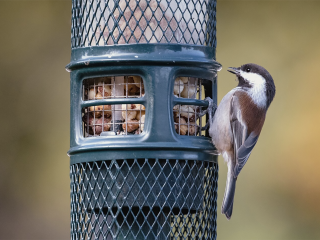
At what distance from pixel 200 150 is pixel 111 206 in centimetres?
52

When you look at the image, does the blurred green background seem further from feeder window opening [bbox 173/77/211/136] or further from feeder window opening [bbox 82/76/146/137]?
feeder window opening [bbox 82/76/146/137]

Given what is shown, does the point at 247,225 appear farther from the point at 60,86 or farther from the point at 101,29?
the point at 101,29

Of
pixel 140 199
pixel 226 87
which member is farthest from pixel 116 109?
pixel 226 87

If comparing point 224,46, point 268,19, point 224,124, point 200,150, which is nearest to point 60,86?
point 224,46

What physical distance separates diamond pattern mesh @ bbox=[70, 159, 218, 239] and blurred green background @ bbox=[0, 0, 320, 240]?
3.18 metres

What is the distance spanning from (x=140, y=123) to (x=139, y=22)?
0.49 meters

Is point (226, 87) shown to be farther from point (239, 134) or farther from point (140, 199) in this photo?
point (140, 199)

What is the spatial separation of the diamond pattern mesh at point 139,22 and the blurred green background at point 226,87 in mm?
3070

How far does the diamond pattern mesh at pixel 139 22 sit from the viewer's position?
3.39m

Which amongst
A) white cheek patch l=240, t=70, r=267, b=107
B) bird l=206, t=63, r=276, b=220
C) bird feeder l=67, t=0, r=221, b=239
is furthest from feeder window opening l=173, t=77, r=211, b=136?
white cheek patch l=240, t=70, r=267, b=107

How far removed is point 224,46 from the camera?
7051 millimetres

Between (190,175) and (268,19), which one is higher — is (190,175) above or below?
below

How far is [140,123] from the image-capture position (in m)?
3.47

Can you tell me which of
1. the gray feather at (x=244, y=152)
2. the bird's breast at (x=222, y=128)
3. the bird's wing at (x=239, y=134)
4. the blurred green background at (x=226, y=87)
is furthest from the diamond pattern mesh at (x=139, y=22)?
the blurred green background at (x=226, y=87)
